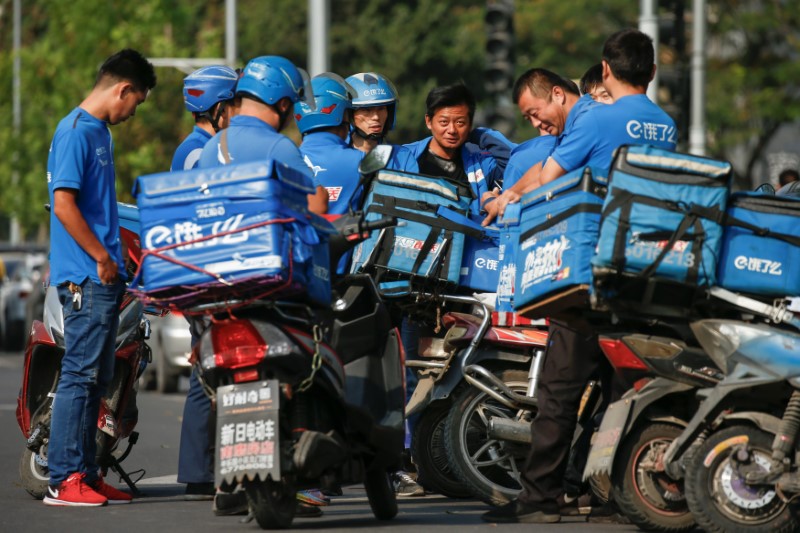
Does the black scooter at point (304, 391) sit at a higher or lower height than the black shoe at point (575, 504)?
higher

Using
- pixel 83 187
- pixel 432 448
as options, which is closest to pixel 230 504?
pixel 432 448

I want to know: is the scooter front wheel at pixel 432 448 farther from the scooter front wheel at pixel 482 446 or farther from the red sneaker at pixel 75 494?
the red sneaker at pixel 75 494

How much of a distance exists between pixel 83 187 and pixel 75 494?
1.53m

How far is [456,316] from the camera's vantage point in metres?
8.60

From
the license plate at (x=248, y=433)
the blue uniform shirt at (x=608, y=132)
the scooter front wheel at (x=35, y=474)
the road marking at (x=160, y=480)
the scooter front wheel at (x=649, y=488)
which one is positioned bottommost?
the road marking at (x=160, y=480)

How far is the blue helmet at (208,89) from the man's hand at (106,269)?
1.29 m

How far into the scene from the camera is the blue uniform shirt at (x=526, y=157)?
28.1ft

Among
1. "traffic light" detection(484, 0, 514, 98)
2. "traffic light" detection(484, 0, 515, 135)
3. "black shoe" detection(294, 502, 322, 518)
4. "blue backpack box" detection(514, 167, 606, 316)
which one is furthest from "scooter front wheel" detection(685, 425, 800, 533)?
"traffic light" detection(484, 0, 514, 98)

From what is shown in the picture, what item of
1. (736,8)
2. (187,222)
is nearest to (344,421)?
(187,222)

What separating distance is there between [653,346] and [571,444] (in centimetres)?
104

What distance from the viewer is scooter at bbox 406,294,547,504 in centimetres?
824

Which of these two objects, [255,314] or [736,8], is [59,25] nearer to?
[736,8]

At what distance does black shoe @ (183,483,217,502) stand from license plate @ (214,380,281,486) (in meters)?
1.78

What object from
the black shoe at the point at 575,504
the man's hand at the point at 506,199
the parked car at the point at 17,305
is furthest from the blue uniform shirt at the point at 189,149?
the parked car at the point at 17,305
